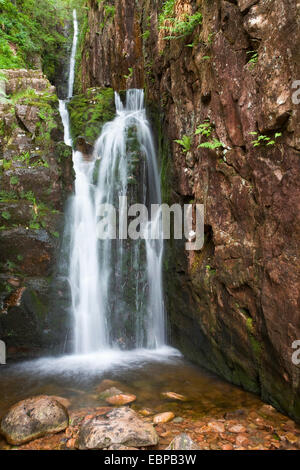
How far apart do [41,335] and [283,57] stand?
6.80 meters

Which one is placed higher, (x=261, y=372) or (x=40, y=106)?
(x=40, y=106)

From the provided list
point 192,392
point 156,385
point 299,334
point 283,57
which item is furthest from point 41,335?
point 283,57

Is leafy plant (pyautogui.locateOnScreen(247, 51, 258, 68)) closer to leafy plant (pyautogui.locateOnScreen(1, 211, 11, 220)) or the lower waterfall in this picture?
the lower waterfall

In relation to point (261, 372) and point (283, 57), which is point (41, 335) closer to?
point (261, 372)

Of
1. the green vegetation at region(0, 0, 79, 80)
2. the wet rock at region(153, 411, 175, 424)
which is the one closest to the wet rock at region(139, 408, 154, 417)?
the wet rock at region(153, 411, 175, 424)

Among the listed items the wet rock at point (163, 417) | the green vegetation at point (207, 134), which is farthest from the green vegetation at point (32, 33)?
the wet rock at point (163, 417)

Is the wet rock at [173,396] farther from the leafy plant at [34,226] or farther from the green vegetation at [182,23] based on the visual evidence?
the green vegetation at [182,23]

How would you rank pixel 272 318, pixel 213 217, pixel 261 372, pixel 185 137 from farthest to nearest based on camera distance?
pixel 185 137 < pixel 213 217 < pixel 261 372 < pixel 272 318

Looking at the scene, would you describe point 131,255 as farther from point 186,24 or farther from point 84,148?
point 186,24


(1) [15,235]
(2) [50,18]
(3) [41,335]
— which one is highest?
(2) [50,18]

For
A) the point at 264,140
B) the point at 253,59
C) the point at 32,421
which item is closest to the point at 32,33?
the point at 253,59

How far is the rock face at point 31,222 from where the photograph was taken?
682 centimetres

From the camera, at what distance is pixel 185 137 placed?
21.3 ft
